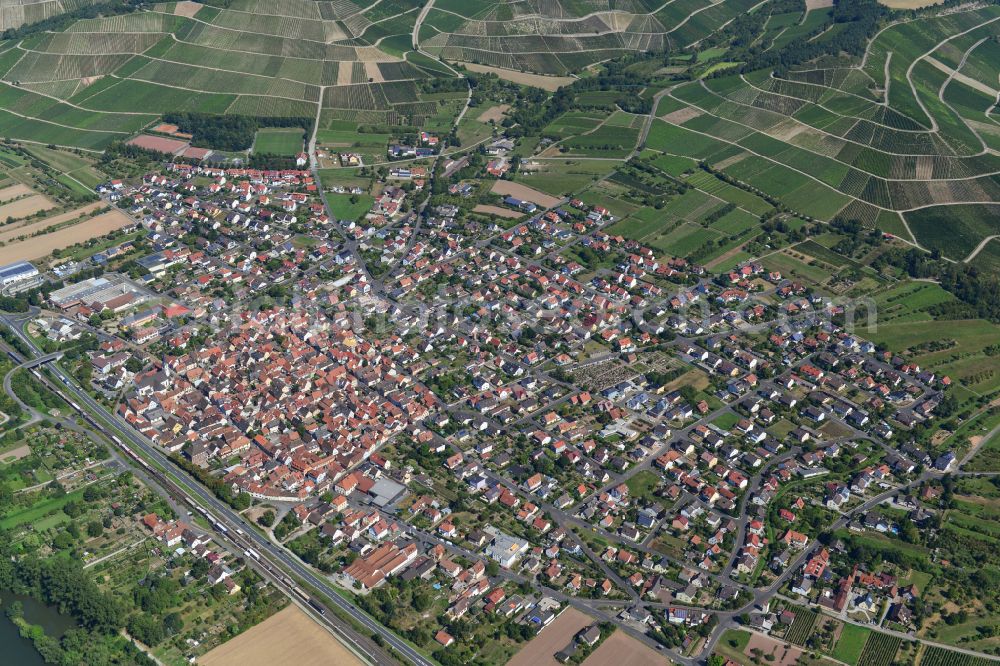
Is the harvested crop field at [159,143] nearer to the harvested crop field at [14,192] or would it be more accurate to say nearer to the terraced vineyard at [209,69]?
the terraced vineyard at [209,69]

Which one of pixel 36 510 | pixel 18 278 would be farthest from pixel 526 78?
pixel 36 510

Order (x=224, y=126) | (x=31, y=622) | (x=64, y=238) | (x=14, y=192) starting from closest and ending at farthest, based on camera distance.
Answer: (x=31, y=622) → (x=64, y=238) → (x=14, y=192) → (x=224, y=126)

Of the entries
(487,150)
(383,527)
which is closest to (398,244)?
(487,150)

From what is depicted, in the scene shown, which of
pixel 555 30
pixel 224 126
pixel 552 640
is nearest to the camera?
pixel 552 640

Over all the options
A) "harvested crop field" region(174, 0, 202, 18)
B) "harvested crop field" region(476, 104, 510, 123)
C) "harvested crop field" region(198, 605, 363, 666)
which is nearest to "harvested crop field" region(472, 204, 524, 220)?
"harvested crop field" region(476, 104, 510, 123)

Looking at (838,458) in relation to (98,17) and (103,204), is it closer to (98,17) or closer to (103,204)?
(103,204)

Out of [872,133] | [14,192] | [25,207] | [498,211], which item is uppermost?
[872,133]

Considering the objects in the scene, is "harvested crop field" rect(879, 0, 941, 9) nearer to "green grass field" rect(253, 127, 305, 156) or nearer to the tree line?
the tree line

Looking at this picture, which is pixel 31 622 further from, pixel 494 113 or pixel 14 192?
pixel 494 113
